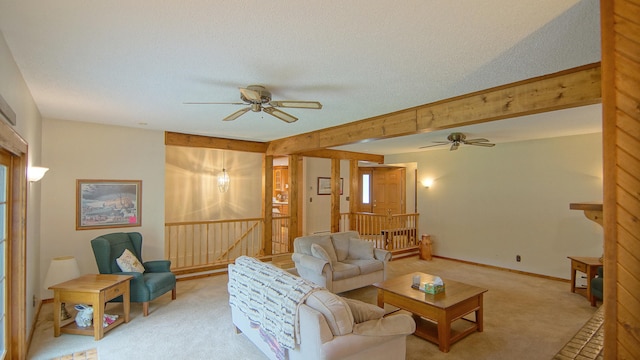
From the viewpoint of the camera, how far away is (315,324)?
218 centimetres

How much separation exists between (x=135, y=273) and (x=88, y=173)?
72.9 inches

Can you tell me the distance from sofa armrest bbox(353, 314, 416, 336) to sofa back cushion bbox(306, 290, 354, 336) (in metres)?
0.09

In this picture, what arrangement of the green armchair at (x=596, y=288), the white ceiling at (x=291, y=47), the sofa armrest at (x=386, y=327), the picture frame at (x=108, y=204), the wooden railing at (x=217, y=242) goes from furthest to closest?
the wooden railing at (x=217, y=242)
the picture frame at (x=108, y=204)
the green armchair at (x=596, y=288)
the sofa armrest at (x=386, y=327)
the white ceiling at (x=291, y=47)

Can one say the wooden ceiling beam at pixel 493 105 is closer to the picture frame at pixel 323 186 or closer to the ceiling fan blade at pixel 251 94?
the ceiling fan blade at pixel 251 94

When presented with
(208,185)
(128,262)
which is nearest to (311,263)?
(128,262)

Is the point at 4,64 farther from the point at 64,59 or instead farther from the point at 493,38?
the point at 493,38

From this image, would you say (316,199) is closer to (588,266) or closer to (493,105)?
(588,266)

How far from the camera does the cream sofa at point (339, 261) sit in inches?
173

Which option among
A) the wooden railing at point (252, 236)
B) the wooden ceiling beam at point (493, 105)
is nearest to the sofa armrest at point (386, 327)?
the wooden ceiling beam at point (493, 105)

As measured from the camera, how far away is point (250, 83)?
9.57 ft

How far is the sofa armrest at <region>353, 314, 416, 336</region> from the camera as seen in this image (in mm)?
2312

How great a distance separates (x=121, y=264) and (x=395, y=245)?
5.57 meters

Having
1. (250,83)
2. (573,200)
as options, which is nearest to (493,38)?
(250,83)

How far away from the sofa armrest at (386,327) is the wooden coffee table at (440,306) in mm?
864
